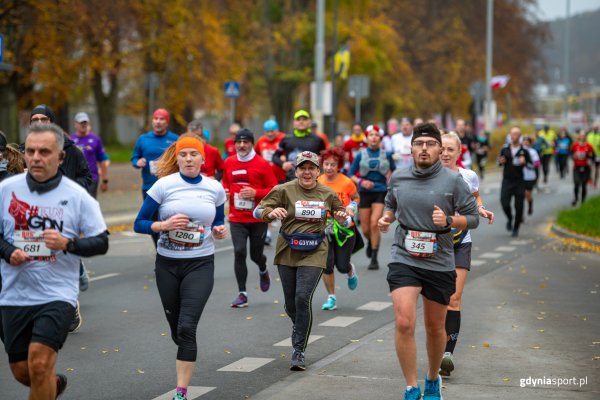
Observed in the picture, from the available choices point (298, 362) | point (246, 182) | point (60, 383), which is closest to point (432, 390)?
point (298, 362)

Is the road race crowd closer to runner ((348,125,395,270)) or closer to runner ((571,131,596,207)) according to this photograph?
runner ((348,125,395,270))

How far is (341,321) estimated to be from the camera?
10.9 meters

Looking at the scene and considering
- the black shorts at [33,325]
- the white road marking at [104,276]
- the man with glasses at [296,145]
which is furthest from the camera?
the man with glasses at [296,145]

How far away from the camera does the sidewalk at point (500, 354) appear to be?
25.5ft

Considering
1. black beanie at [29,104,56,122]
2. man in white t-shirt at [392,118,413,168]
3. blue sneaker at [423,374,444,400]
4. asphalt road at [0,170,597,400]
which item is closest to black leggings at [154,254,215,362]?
asphalt road at [0,170,597,400]

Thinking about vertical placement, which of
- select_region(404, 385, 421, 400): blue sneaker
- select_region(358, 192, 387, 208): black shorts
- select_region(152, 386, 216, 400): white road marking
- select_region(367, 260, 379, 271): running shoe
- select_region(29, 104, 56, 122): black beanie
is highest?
select_region(29, 104, 56, 122): black beanie

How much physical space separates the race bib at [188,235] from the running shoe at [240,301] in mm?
4322

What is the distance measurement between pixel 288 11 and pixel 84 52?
15.8 m

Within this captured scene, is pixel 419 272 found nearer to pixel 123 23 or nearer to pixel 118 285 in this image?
pixel 118 285

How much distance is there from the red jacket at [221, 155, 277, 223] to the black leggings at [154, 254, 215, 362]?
13.9ft

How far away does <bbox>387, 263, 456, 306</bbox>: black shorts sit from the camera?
7238 mm

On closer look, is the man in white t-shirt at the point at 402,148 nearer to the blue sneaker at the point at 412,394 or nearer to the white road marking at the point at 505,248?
the white road marking at the point at 505,248

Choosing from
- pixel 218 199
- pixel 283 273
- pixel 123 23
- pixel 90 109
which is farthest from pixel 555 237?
pixel 90 109

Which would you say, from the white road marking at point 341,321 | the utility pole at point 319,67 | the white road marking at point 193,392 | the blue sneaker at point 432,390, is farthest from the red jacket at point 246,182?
the utility pole at point 319,67
